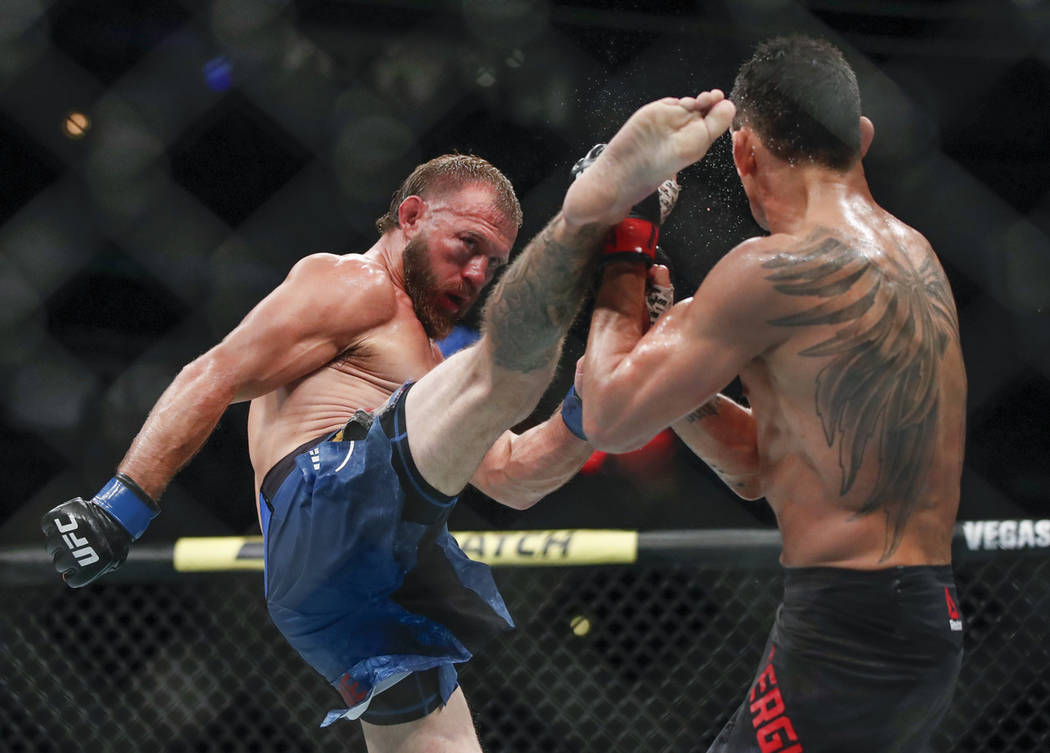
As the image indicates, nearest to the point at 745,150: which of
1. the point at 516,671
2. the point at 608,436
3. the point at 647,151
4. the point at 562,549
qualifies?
the point at 647,151

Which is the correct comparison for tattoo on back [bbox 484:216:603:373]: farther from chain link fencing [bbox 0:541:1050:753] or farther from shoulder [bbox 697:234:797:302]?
chain link fencing [bbox 0:541:1050:753]

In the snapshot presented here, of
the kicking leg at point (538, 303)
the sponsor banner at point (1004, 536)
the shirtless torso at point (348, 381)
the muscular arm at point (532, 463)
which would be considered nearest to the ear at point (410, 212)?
the shirtless torso at point (348, 381)

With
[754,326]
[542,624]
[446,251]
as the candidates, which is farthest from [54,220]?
[754,326]

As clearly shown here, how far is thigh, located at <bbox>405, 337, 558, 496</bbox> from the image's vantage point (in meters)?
1.62

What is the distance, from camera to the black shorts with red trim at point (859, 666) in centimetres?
135

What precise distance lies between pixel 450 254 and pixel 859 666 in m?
1.18

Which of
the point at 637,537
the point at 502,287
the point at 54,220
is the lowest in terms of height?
the point at 637,537

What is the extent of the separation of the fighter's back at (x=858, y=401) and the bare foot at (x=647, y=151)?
0.16 meters

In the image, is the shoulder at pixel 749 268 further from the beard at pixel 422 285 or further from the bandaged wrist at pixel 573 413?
the beard at pixel 422 285

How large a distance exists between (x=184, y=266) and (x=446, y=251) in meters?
1.45

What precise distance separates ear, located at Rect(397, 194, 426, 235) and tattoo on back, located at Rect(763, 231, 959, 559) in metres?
1.02

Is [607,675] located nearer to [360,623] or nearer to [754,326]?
[360,623]

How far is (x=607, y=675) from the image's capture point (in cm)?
296

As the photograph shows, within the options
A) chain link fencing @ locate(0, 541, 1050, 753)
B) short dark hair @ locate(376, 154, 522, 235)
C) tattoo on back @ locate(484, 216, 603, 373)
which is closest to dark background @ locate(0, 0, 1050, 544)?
chain link fencing @ locate(0, 541, 1050, 753)
